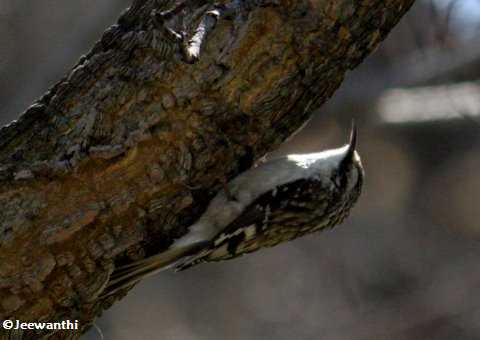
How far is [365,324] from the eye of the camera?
23.7 feet

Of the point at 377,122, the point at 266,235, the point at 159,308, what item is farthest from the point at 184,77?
the point at 159,308

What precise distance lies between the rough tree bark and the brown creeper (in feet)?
0.60

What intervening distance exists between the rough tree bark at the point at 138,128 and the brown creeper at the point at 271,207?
0.18 m

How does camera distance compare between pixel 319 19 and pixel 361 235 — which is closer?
pixel 319 19

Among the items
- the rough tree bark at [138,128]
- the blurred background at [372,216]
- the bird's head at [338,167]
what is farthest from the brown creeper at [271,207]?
the blurred background at [372,216]

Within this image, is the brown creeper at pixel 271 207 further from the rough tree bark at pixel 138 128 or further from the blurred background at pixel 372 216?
Result: the blurred background at pixel 372 216

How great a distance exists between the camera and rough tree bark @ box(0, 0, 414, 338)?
3334mm

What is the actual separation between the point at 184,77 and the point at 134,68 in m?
0.16

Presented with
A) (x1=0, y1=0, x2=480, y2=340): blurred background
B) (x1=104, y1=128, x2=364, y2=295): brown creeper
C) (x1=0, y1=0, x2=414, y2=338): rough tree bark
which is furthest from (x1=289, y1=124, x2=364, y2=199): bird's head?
(x1=0, y1=0, x2=480, y2=340): blurred background

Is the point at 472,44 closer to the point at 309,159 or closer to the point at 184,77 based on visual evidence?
the point at 309,159

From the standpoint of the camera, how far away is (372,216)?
8195mm

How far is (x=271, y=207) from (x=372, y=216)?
13.2 feet

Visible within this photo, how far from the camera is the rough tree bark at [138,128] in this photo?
10.9ft

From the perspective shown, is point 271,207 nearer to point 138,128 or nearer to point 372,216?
point 138,128
